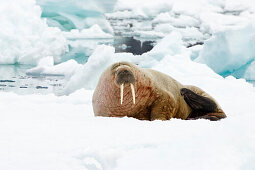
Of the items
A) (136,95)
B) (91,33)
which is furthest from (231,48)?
(91,33)

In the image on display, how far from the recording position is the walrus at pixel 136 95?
289 cm

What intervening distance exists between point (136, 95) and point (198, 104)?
0.99 meters

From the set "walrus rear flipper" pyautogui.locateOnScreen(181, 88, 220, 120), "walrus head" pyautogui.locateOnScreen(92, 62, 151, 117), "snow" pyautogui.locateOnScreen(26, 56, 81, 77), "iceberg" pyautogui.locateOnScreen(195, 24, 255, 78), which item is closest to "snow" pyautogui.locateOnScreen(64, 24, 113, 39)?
"snow" pyautogui.locateOnScreen(26, 56, 81, 77)

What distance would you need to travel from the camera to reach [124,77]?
8.88 feet

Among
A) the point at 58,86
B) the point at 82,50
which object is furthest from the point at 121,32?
the point at 58,86

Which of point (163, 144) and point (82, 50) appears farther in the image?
point (82, 50)

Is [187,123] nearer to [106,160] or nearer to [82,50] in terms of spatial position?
[106,160]

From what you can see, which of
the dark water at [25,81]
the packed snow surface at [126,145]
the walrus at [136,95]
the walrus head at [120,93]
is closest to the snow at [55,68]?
the dark water at [25,81]

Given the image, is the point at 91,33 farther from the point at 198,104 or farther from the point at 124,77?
the point at 124,77

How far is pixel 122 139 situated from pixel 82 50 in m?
25.2

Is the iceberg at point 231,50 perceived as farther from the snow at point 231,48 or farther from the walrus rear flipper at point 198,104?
the walrus rear flipper at point 198,104

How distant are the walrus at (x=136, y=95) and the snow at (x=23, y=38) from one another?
14705mm

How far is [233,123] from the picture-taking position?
7.22 ft

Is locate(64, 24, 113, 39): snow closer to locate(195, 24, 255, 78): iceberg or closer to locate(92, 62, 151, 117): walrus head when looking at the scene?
locate(195, 24, 255, 78): iceberg
